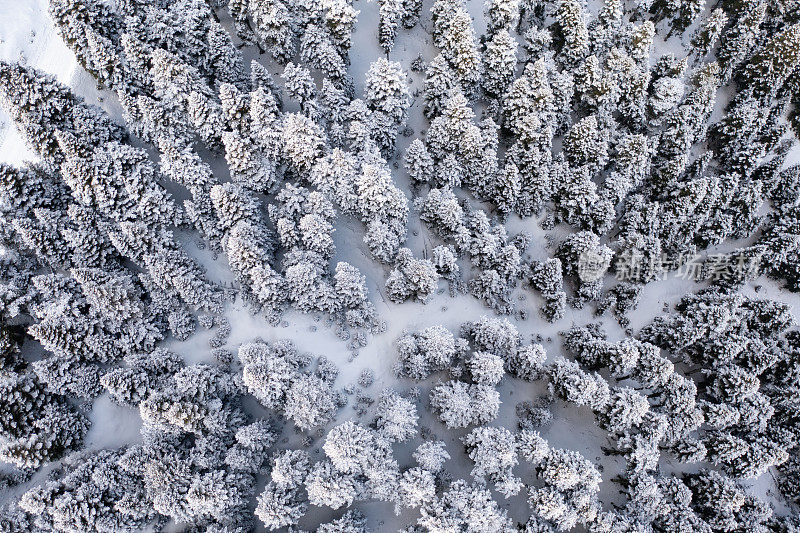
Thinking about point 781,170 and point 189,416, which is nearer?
point 189,416

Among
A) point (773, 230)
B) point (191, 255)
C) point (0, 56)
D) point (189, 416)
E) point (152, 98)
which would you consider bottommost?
point (189, 416)

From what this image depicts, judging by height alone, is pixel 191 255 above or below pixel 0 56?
below

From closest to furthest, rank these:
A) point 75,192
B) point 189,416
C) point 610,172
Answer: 1. point 189,416
2. point 75,192
3. point 610,172

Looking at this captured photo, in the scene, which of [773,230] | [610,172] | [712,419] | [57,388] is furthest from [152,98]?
[773,230]

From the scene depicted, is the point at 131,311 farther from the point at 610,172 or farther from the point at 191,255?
the point at 610,172

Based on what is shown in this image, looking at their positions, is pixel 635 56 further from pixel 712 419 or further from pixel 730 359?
pixel 712 419

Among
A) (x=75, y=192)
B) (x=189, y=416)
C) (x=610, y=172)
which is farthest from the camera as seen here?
(x=610, y=172)
